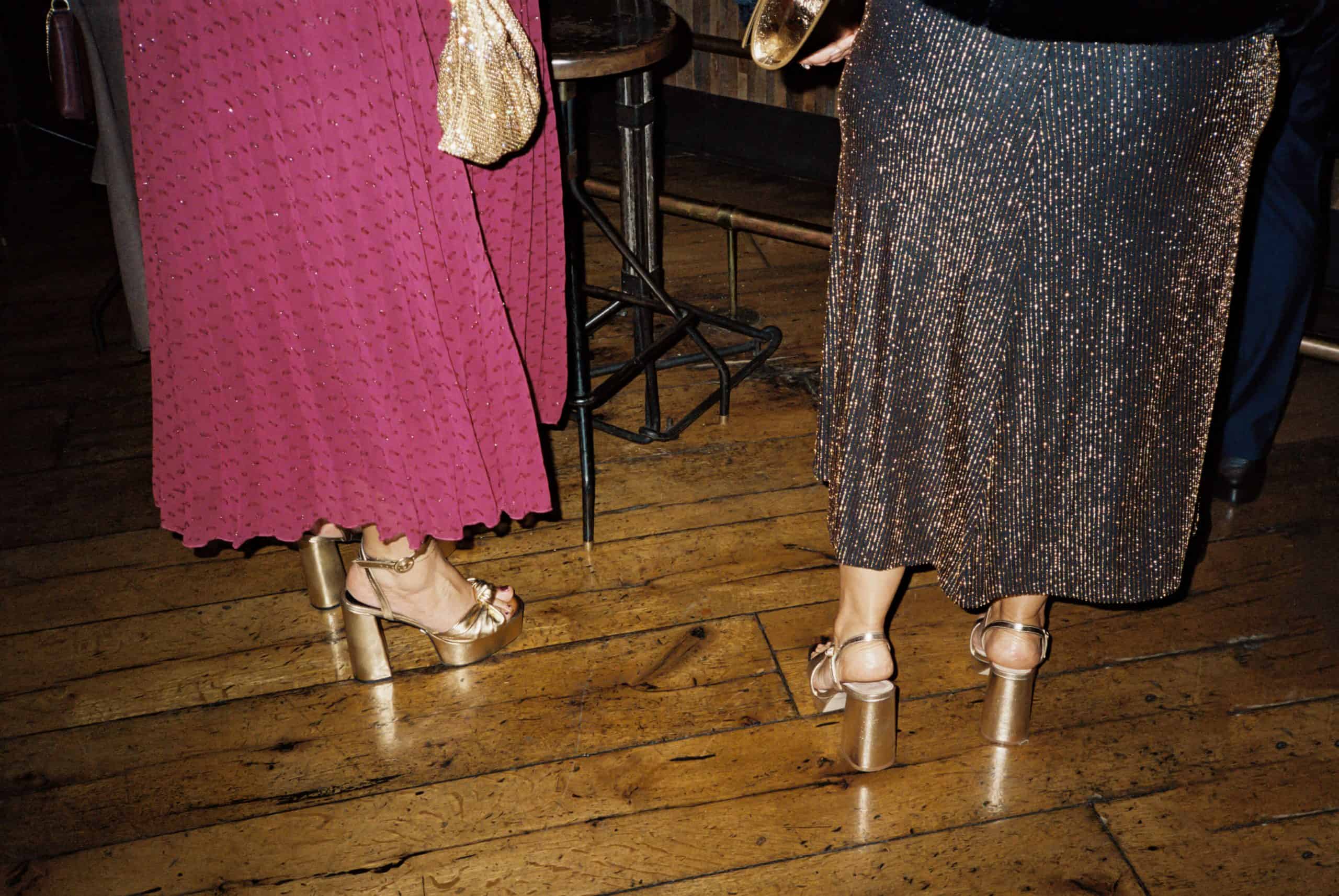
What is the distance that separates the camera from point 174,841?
4.31 ft

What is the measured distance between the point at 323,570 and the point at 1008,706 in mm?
989

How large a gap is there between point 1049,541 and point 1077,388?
18 centimetres

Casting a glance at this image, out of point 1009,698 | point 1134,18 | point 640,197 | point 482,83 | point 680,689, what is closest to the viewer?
point 1134,18

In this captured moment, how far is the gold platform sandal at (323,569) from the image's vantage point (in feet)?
5.36

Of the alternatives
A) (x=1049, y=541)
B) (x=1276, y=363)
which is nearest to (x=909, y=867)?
(x=1049, y=541)

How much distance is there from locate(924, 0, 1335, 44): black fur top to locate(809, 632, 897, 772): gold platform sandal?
70 cm

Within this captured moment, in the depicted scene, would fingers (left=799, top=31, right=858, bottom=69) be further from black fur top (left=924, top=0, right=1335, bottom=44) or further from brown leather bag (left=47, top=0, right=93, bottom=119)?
brown leather bag (left=47, top=0, right=93, bottom=119)

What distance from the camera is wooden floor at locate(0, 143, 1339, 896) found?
1271mm

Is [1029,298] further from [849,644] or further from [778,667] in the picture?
[778,667]

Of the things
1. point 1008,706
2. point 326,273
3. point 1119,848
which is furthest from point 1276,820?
point 326,273

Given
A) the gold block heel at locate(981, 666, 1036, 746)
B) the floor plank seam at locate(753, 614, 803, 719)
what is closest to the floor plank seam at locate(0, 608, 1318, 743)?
the floor plank seam at locate(753, 614, 803, 719)

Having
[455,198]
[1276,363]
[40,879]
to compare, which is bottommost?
[40,879]

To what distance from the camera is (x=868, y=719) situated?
1344mm

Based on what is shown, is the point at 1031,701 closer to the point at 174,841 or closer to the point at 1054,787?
the point at 1054,787
